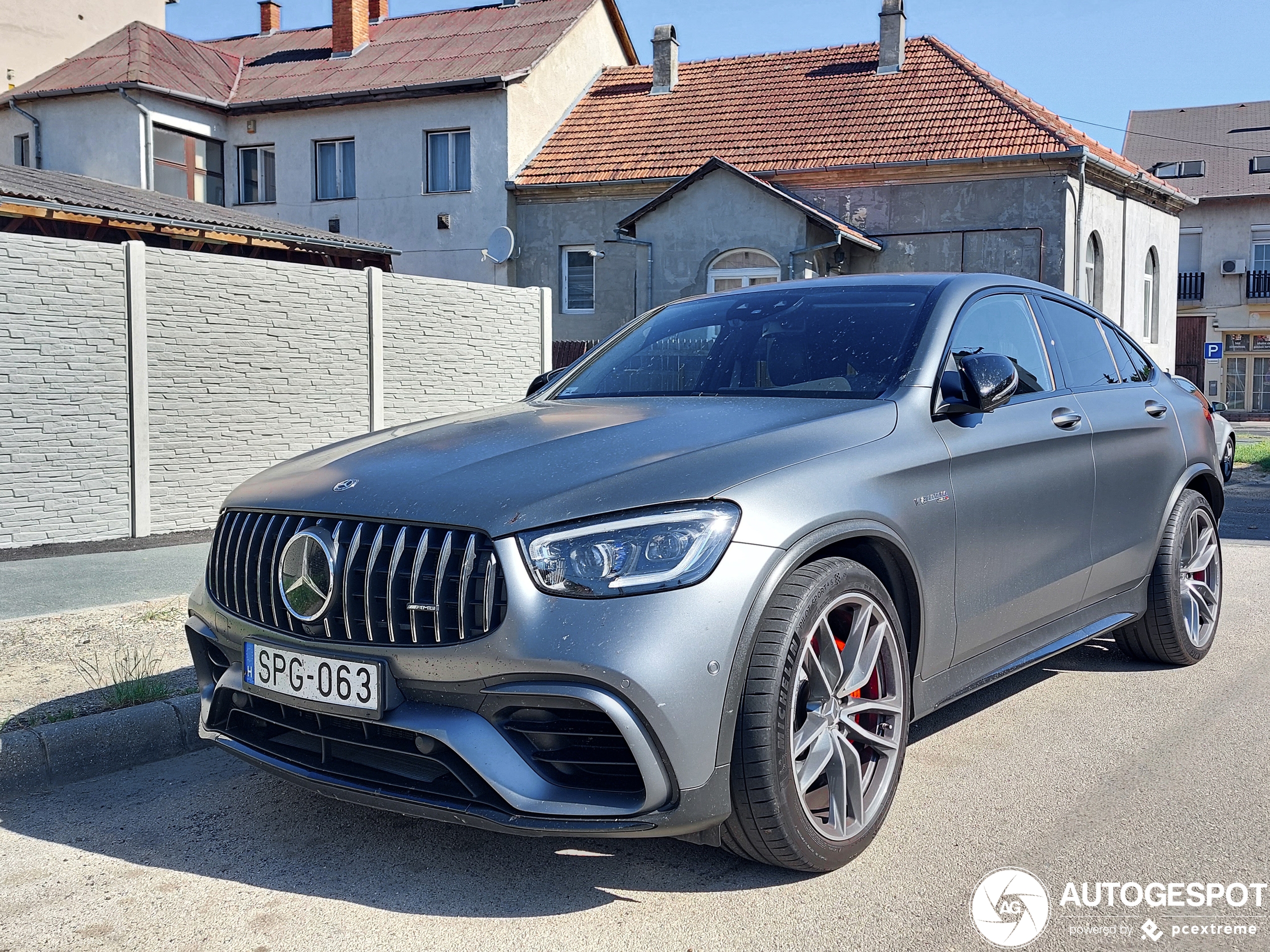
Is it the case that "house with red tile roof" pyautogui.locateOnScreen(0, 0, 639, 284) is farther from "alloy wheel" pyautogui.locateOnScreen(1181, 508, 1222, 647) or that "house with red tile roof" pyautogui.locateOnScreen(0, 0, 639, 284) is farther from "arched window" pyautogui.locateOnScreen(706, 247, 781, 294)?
"alloy wheel" pyautogui.locateOnScreen(1181, 508, 1222, 647)

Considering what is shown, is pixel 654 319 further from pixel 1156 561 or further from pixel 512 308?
pixel 512 308

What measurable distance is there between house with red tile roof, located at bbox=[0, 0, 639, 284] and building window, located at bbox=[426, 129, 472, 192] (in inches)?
1.4

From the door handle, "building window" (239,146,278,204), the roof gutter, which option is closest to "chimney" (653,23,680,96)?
"building window" (239,146,278,204)

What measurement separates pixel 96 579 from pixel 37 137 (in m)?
25.6

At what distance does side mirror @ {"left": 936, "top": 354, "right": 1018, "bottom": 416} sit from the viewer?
377 cm

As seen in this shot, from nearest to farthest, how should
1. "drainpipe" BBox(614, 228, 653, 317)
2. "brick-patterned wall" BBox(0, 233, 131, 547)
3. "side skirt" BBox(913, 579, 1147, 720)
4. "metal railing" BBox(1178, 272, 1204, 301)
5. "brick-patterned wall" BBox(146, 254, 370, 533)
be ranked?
"side skirt" BBox(913, 579, 1147, 720), "brick-patterned wall" BBox(0, 233, 131, 547), "brick-patterned wall" BBox(146, 254, 370, 533), "drainpipe" BBox(614, 228, 653, 317), "metal railing" BBox(1178, 272, 1204, 301)

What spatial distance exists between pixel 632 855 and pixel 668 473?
115cm

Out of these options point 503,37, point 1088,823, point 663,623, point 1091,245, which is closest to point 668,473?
point 663,623

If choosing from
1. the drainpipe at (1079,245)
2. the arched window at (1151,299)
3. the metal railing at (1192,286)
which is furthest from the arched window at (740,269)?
the metal railing at (1192,286)

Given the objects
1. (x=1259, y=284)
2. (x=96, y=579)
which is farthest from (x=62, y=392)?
(x=1259, y=284)

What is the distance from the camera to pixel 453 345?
42.1ft

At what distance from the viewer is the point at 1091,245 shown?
24297 mm

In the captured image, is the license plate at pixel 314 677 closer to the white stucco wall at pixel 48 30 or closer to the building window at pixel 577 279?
the building window at pixel 577 279

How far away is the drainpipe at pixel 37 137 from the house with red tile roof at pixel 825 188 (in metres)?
11.9
